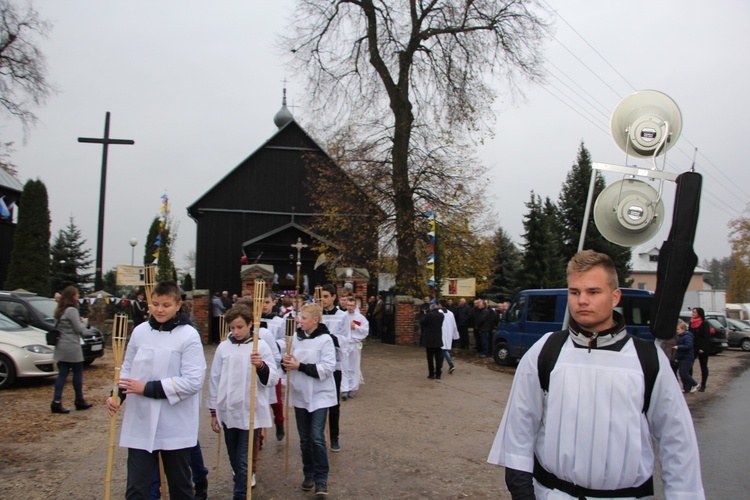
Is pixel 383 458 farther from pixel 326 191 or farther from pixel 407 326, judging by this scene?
pixel 326 191

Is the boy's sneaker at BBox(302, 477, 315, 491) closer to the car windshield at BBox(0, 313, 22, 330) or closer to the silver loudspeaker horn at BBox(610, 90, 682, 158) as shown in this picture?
Answer: the silver loudspeaker horn at BBox(610, 90, 682, 158)

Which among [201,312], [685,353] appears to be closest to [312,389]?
[685,353]

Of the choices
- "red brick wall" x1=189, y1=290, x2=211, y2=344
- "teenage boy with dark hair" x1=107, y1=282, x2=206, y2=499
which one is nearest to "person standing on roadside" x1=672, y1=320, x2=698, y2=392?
"teenage boy with dark hair" x1=107, y1=282, x2=206, y2=499

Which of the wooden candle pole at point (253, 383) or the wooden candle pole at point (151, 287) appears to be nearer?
the wooden candle pole at point (151, 287)

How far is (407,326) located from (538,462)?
1894 centimetres

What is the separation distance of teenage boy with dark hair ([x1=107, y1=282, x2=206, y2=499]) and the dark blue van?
11.1 m

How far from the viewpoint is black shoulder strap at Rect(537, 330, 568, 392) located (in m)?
2.80

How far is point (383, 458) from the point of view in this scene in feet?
23.4

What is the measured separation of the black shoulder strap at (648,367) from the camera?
104 inches

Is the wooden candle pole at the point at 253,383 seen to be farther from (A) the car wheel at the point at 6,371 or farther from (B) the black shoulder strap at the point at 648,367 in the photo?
(A) the car wheel at the point at 6,371

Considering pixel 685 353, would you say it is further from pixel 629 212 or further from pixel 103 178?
pixel 103 178

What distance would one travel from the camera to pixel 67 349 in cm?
936

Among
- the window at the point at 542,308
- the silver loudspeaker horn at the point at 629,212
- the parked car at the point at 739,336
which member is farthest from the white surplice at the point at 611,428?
the parked car at the point at 739,336

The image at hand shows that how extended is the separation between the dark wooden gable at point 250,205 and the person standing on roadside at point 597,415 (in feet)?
104
